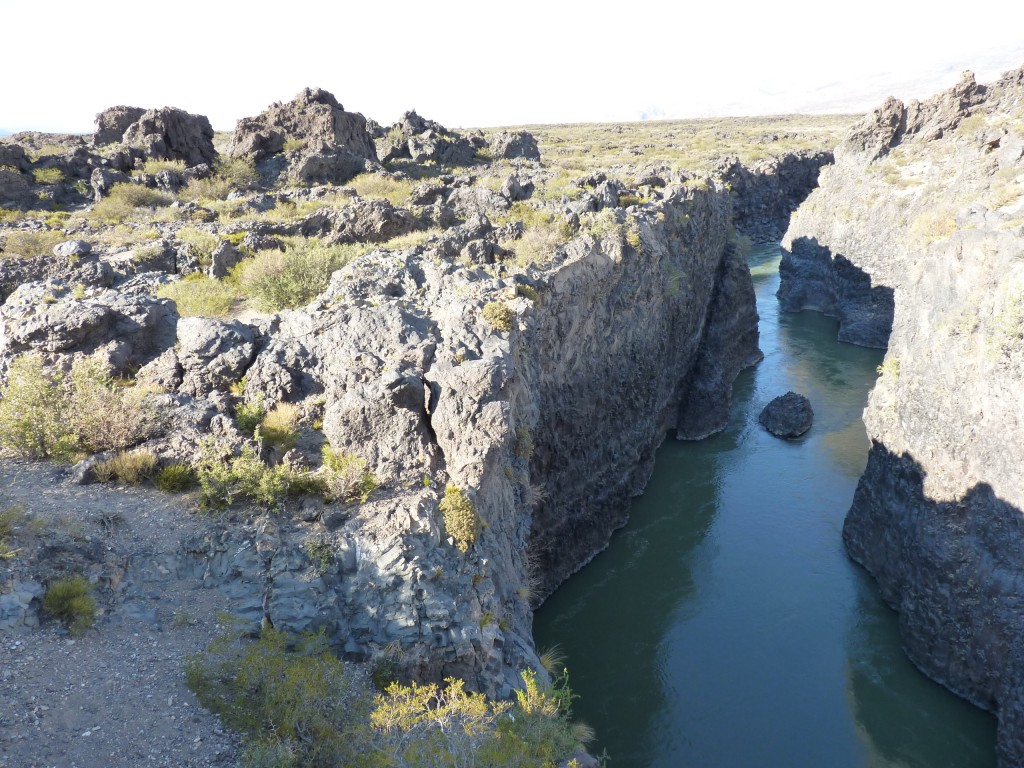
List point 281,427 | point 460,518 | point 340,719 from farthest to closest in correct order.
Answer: point 281,427
point 460,518
point 340,719

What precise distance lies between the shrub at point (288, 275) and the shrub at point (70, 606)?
29.0ft

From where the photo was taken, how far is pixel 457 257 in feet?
56.0

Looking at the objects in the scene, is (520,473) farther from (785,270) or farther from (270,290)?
(785,270)

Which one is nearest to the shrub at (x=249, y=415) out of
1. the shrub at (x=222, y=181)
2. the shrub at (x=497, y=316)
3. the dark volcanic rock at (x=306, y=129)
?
the shrub at (x=497, y=316)

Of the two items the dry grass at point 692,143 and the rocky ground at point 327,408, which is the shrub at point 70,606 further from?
the dry grass at point 692,143

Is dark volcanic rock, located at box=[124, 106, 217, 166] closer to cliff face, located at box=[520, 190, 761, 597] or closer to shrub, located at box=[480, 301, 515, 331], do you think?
cliff face, located at box=[520, 190, 761, 597]

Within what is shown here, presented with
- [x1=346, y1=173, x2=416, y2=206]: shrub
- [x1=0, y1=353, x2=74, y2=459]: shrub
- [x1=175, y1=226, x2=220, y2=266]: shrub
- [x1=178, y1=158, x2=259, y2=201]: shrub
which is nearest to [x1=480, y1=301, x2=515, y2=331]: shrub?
[x1=0, y1=353, x2=74, y2=459]: shrub

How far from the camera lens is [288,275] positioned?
16891 mm

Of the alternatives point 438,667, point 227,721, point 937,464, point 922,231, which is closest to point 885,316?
point 922,231

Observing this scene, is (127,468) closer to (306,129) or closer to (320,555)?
(320,555)

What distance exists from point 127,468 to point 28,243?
13.5m

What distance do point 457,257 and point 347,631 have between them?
1050 centimetres

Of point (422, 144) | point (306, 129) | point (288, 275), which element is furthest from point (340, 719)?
point (422, 144)

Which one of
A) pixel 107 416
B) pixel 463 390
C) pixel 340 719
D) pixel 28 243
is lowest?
pixel 340 719
